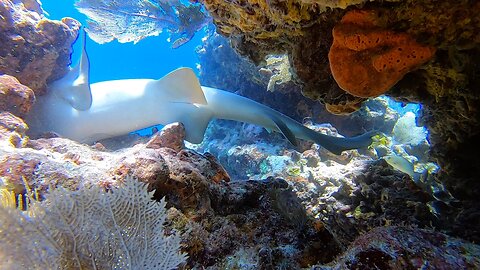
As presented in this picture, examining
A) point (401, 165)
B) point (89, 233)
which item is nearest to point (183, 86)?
point (89, 233)

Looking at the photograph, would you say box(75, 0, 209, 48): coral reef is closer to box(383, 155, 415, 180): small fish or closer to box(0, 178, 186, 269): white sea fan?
box(383, 155, 415, 180): small fish

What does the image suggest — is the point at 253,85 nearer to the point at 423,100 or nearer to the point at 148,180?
the point at 423,100

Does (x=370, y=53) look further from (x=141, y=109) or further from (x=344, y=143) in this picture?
(x=141, y=109)

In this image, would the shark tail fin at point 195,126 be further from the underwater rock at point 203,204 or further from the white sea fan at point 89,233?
the white sea fan at point 89,233

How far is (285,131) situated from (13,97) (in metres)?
3.58

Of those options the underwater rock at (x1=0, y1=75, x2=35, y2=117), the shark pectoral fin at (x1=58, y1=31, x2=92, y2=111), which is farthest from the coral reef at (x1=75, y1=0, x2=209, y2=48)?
the underwater rock at (x1=0, y1=75, x2=35, y2=117)

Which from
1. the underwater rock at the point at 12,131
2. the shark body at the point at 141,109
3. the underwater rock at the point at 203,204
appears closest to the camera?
the underwater rock at the point at 203,204

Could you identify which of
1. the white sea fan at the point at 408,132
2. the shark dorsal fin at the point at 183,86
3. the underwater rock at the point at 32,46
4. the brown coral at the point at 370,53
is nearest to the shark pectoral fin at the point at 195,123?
the shark dorsal fin at the point at 183,86

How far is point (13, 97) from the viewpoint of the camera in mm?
3498

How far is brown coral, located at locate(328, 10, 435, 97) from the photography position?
212 centimetres

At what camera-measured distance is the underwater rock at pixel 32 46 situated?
4.11 m

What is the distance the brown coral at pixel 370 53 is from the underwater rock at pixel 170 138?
2.26 meters

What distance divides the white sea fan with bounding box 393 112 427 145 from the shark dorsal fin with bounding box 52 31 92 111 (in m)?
7.14

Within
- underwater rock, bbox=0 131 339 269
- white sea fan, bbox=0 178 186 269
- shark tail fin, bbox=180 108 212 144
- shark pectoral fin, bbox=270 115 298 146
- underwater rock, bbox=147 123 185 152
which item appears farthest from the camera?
shark tail fin, bbox=180 108 212 144
